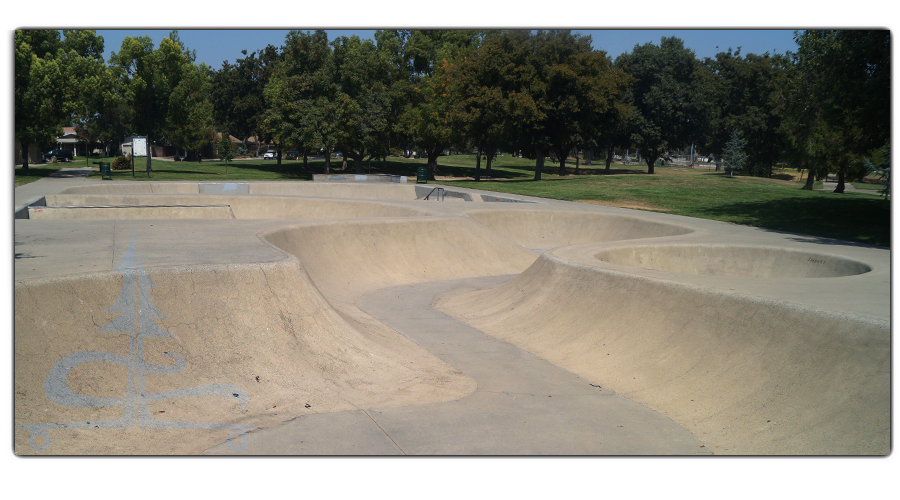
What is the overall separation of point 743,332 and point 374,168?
196 ft

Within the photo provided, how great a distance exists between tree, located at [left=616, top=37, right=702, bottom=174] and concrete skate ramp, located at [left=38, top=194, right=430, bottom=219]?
143ft

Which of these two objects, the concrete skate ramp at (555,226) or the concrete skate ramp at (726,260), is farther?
the concrete skate ramp at (555,226)

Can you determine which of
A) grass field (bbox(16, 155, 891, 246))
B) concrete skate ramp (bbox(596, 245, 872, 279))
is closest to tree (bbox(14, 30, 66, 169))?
grass field (bbox(16, 155, 891, 246))

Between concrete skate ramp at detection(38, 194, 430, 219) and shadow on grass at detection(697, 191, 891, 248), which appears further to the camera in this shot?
concrete skate ramp at detection(38, 194, 430, 219)

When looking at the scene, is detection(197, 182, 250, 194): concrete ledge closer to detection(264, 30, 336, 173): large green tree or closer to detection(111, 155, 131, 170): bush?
detection(264, 30, 336, 173): large green tree

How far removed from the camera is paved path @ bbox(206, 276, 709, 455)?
6707mm

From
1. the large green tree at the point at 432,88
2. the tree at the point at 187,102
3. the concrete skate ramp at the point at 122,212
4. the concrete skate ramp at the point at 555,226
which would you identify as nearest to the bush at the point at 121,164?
the tree at the point at 187,102

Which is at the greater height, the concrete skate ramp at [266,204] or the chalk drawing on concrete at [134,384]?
the concrete skate ramp at [266,204]

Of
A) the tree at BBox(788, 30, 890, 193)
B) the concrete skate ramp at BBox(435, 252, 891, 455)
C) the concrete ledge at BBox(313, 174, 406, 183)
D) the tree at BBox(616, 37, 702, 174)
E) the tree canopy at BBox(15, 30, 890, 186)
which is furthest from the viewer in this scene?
the tree at BBox(616, 37, 702, 174)

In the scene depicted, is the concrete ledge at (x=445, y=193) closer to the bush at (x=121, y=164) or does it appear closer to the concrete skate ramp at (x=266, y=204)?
the concrete skate ramp at (x=266, y=204)

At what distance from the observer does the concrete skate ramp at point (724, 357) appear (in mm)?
6328

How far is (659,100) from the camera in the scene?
203 feet

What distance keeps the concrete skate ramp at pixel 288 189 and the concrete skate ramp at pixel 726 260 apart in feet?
63.1

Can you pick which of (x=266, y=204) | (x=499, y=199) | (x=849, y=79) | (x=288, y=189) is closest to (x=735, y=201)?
(x=499, y=199)
